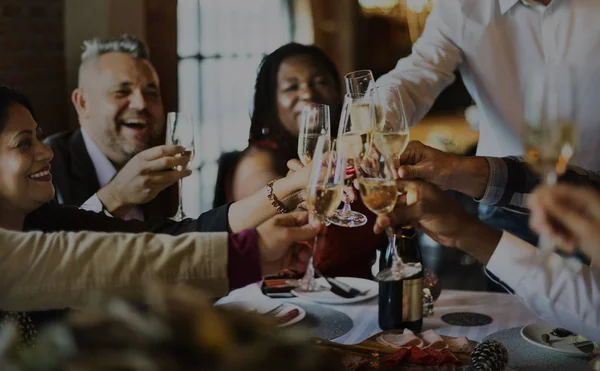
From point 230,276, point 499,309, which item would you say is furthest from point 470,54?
point 230,276

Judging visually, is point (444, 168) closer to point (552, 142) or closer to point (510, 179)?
point (510, 179)

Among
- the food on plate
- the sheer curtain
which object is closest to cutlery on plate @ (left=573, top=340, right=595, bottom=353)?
the food on plate

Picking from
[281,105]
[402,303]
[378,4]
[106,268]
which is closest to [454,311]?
[402,303]

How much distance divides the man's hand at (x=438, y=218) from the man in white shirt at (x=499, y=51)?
98cm

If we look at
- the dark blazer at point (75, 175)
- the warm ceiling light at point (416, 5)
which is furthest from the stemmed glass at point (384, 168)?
the warm ceiling light at point (416, 5)

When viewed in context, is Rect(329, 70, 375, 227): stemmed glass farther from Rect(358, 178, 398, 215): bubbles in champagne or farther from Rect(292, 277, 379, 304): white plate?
Rect(358, 178, 398, 215): bubbles in champagne

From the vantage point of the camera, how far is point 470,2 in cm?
249

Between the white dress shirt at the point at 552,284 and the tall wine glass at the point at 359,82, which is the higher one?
the tall wine glass at the point at 359,82

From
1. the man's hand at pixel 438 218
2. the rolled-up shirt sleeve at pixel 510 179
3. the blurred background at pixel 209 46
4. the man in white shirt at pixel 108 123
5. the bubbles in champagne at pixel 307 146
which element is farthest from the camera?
the blurred background at pixel 209 46

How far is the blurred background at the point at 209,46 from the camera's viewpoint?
136 inches

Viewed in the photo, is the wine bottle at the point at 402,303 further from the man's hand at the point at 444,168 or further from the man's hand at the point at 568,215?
the man's hand at the point at 568,215

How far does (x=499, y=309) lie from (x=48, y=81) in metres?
2.30

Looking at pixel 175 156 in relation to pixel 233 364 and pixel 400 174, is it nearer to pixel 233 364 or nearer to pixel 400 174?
pixel 400 174

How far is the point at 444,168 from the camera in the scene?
192 centimetres
